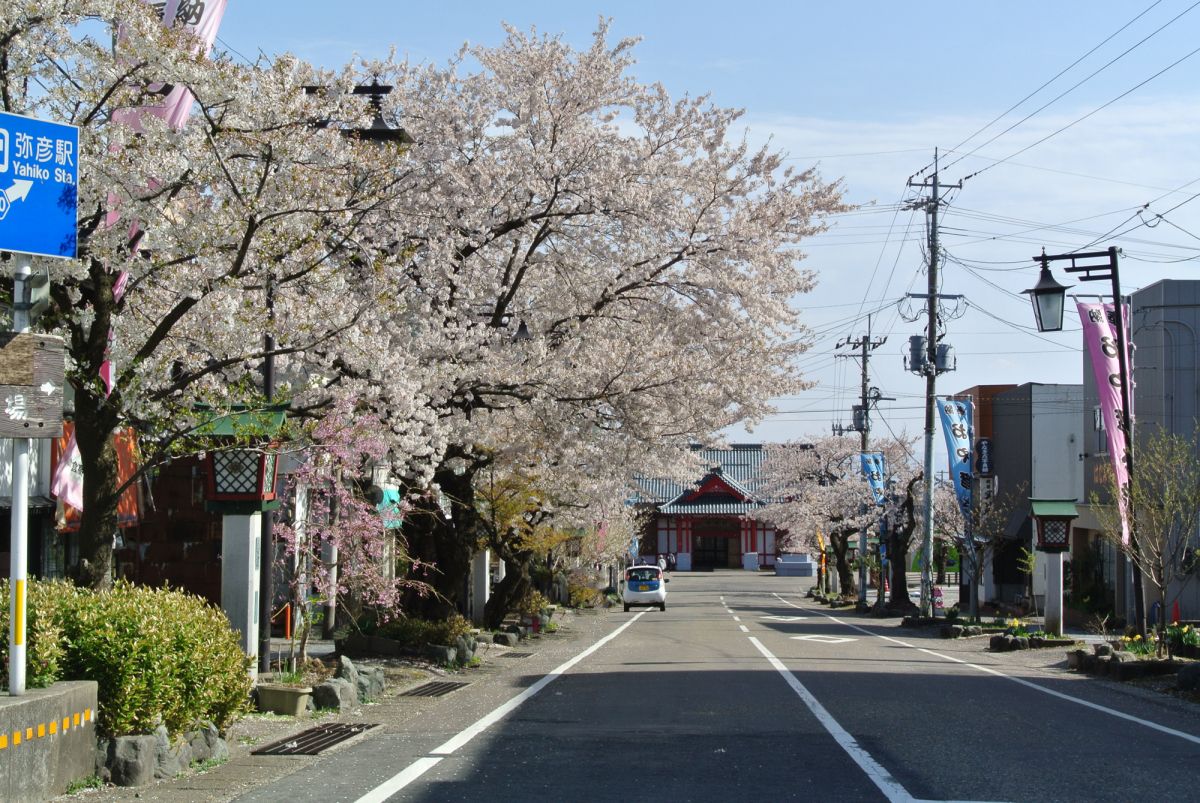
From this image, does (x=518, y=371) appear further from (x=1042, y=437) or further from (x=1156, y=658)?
(x=1042, y=437)

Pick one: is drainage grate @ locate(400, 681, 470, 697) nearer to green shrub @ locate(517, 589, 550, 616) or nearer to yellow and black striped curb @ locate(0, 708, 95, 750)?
yellow and black striped curb @ locate(0, 708, 95, 750)

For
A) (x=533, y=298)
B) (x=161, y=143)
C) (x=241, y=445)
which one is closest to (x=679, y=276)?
(x=533, y=298)

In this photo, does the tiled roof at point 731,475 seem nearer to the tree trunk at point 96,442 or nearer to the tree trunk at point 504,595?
the tree trunk at point 504,595

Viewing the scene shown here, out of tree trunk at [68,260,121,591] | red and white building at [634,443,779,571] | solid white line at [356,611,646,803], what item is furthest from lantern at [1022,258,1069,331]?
red and white building at [634,443,779,571]

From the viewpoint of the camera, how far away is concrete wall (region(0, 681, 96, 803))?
7305 mm

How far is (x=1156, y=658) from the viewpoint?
62.4ft

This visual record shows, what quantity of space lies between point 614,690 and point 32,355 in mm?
9351

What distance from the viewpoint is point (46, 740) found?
7.68m

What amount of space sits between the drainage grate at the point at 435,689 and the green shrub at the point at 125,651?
623 centimetres

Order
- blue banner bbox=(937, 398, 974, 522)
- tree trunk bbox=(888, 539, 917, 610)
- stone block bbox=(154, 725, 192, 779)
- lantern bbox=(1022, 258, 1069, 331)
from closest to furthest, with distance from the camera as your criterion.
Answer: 1. stone block bbox=(154, 725, 192, 779)
2. lantern bbox=(1022, 258, 1069, 331)
3. blue banner bbox=(937, 398, 974, 522)
4. tree trunk bbox=(888, 539, 917, 610)

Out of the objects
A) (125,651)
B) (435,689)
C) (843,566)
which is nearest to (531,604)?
(435,689)

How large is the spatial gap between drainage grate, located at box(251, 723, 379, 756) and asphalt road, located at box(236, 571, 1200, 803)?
27 cm

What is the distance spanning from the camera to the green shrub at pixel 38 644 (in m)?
8.00

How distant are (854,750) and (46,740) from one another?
636 centimetres
